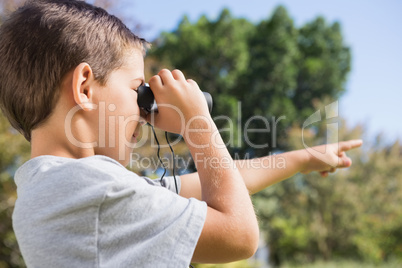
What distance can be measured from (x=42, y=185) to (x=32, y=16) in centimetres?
48

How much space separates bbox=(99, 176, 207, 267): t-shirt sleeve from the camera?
88 cm

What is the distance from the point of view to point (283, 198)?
1409 cm

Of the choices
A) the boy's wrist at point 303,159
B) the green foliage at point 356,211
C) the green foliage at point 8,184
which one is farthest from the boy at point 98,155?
the green foliage at point 356,211

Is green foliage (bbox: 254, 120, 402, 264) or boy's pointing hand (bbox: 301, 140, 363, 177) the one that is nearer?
boy's pointing hand (bbox: 301, 140, 363, 177)

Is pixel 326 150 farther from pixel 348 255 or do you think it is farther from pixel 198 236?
pixel 348 255

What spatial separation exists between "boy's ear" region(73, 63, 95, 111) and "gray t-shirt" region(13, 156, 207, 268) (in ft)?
0.68

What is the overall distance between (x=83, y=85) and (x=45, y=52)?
13 centimetres

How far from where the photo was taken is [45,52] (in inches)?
42.3

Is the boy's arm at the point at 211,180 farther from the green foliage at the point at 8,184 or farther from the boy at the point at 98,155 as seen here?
the green foliage at the point at 8,184

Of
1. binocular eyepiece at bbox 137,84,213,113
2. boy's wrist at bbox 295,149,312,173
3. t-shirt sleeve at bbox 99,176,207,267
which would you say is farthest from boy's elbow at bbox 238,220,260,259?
boy's wrist at bbox 295,149,312,173

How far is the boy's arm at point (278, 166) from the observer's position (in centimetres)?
148

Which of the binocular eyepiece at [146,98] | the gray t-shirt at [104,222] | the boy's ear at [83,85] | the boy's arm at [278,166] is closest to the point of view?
the gray t-shirt at [104,222]

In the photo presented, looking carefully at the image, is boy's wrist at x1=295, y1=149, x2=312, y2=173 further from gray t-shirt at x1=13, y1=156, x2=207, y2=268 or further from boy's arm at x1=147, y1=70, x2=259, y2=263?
gray t-shirt at x1=13, y1=156, x2=207, y2=268

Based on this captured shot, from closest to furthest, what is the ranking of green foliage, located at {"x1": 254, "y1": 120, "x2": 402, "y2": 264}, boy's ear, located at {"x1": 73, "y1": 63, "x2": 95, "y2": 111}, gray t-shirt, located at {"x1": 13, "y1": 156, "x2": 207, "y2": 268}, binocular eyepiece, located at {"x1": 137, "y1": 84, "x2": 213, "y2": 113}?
gray t-shirt, located at {"x1": 13, "y1": 156, "x2": 207, "y2": 268} < boy's ear, located at {"x1": 73, "y1": 63, "x2": 95, "y2": 111} < binocular eyepiece, located at {"x1": 137, "y1": 84, "x2": 213, "y2": 113} < green foliage, located at {"x1": 254, "y1": 120, "x2": 402, "y2": 264}
